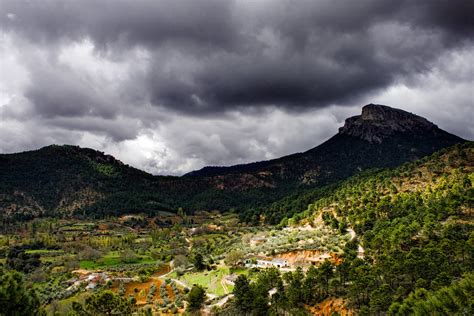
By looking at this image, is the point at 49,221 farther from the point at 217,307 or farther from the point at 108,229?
the point at 217,307

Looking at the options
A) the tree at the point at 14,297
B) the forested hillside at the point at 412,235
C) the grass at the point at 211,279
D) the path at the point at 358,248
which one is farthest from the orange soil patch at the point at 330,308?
the tree at the point at 14,297

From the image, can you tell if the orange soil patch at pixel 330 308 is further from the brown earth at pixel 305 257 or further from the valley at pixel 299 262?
the brown earth at pixel 305 257

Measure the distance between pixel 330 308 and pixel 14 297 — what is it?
47272 mm

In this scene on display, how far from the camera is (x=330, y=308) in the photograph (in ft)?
193

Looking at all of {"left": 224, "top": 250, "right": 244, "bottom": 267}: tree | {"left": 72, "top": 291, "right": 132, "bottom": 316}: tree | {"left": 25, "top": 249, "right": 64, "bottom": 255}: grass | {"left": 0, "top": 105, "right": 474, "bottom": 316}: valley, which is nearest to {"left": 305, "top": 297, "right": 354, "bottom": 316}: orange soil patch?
{"left": 0, "top": 105, "right": 474, "bottom": 316}: valley

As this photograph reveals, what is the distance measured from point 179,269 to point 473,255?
7700cm

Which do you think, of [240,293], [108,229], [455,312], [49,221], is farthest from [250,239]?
[49,221]

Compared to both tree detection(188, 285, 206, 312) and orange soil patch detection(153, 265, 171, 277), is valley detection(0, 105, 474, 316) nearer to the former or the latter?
tree detection(188, 285, 206, 312)

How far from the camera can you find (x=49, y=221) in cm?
19750

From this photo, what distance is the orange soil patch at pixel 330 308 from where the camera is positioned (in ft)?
186

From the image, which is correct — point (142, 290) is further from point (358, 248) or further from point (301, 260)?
point (358, 248)

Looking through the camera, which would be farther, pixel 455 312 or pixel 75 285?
pixel 75 285

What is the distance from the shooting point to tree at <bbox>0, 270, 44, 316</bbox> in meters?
29.0

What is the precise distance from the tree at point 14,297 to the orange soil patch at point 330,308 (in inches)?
1715
